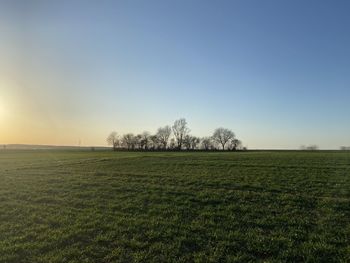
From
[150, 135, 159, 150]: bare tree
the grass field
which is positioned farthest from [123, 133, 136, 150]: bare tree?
the grass field

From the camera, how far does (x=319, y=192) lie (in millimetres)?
19422

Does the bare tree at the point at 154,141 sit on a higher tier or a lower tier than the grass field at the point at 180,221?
higher

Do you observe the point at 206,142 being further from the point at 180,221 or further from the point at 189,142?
the point at 180,221

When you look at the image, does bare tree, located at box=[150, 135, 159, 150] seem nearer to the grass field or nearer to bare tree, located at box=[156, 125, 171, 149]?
bare tree, located at box=[156, 125, 171, 149]

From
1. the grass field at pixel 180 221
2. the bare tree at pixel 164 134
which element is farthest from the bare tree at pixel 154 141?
the grass field at pixel 180 221

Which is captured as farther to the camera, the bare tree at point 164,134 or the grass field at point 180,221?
the bare tree at point 164,134

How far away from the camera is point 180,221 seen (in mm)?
13984

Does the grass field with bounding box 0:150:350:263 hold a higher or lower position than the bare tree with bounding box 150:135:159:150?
lower

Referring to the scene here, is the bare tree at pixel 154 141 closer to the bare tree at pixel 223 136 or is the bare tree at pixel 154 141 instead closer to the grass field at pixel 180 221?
the bare tree at pixel 223 136

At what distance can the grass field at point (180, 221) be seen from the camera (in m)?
10.4

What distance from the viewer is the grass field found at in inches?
411

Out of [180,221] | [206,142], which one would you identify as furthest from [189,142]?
[180,221]

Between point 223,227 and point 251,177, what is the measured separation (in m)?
13.7

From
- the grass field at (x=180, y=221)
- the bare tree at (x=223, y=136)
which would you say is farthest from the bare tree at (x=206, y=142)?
the grass field at (x=180, y=221)
